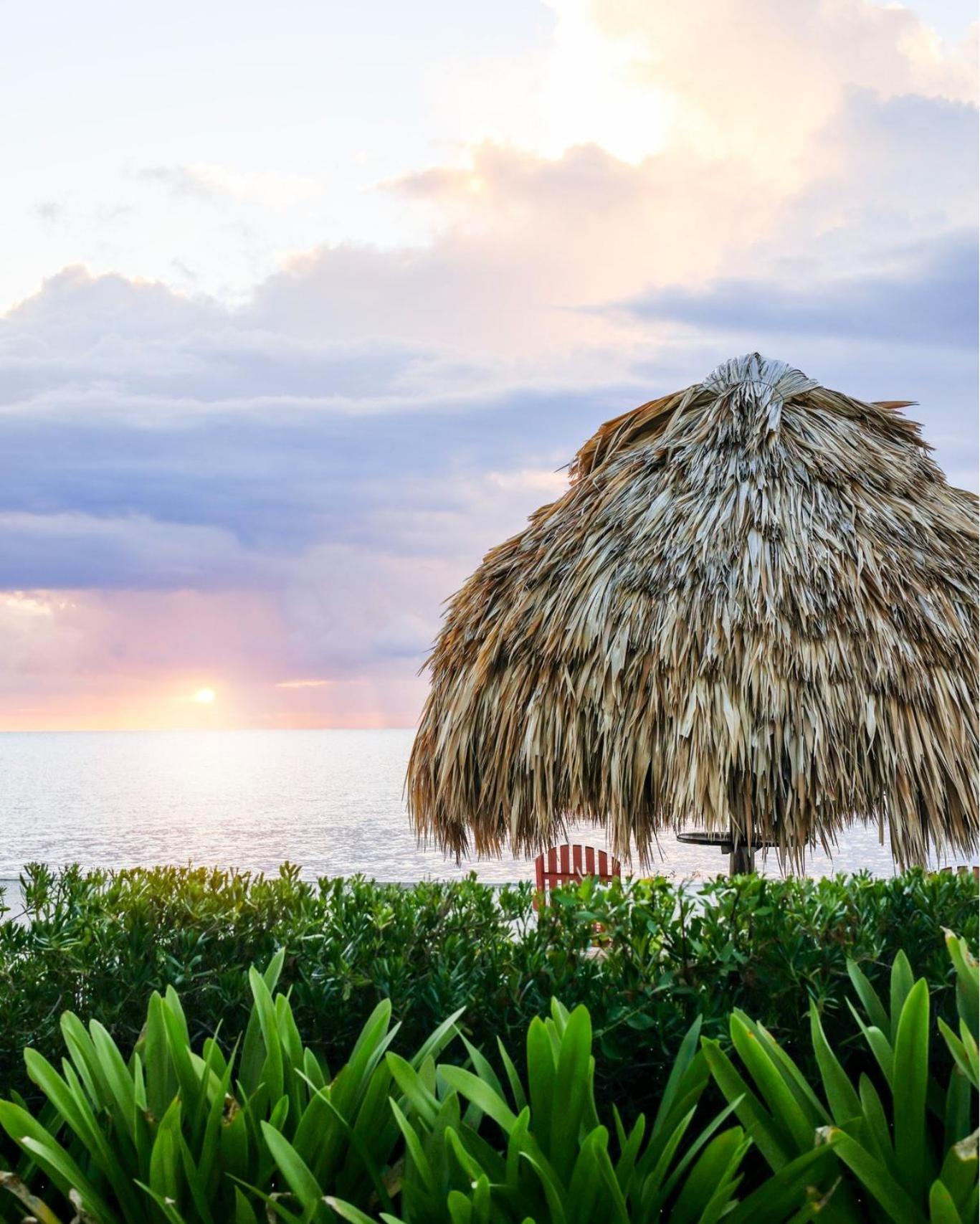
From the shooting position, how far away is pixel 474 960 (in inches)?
104

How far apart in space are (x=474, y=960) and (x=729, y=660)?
2.76 meters

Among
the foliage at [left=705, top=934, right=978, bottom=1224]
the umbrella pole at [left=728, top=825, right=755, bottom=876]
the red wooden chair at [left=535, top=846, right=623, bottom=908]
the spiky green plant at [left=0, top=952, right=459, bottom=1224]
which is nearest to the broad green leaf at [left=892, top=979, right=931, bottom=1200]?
the foliage at [left=705, top=934, right=978, bottom=1224]

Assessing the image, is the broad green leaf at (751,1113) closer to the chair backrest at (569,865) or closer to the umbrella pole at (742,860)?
the umbrella pole at (742,860)

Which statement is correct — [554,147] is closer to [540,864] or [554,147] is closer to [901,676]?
[901,676]

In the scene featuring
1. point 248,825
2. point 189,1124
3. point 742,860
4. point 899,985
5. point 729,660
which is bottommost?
point 248,825

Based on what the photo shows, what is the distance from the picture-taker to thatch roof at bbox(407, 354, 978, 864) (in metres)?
4.99

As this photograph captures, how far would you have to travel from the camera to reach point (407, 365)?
14.5m

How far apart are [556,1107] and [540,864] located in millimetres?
7214

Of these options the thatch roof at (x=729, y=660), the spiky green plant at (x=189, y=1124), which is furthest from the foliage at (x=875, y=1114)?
the thatch roof at (x=729, y=660)

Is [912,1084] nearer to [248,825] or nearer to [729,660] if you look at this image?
[729,660]

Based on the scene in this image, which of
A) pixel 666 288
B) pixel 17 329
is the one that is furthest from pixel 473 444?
pixel 17 329

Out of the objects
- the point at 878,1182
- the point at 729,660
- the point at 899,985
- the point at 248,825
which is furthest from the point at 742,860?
the point at 248,825

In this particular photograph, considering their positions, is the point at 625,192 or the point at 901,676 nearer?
the point at 901,676

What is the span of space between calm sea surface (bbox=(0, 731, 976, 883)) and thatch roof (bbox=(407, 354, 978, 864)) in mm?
760
